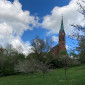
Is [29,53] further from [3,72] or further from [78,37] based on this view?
[78,37]

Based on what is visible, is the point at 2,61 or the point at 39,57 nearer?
the point at 2,61

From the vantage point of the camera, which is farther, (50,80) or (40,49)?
(40,49)

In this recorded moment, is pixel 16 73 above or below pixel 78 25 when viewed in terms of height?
below

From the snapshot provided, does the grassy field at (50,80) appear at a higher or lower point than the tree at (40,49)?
lower

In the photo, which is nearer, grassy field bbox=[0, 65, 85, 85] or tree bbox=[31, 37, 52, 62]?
grassy field bbox=[0, 65, 85, 85]

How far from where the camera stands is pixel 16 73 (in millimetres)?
33969

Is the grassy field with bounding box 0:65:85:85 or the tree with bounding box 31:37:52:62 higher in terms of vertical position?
the tree with bounding box 31:37:52:62

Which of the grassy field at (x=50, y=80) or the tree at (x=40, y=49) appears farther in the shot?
the tree at (x=40, y=49)

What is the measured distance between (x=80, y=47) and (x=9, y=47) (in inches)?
1705

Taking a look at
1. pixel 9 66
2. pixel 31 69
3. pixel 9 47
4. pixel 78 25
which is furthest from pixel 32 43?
pixel 78 25

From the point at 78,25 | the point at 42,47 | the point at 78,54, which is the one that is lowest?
the point at 78,54

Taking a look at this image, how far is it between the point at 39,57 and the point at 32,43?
5594mm

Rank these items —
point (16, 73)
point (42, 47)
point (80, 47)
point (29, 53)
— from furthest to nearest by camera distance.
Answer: point (42, 47)
point (29, 53)
point (16, 73)
point (80, 47)

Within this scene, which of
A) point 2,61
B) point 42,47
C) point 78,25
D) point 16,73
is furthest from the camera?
point 42,47
